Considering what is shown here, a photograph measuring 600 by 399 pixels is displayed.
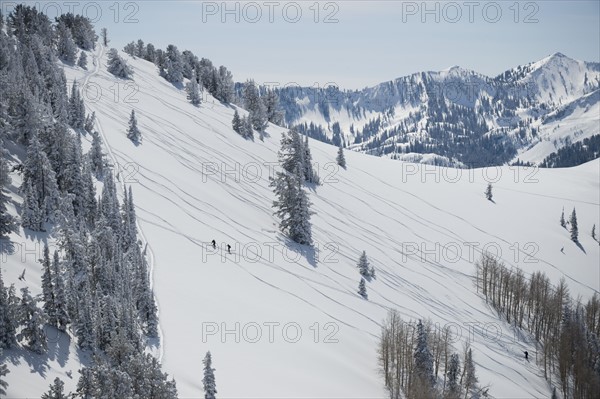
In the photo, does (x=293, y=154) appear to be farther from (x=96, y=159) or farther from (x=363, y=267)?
(x=96, y=159)

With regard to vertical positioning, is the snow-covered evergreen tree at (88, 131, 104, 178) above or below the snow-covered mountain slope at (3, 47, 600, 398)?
above

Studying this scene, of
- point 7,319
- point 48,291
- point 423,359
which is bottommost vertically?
point 423,359

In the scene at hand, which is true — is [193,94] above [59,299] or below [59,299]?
above

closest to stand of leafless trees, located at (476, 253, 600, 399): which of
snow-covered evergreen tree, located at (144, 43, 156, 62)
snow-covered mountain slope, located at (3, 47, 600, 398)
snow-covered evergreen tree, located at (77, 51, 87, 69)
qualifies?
snow-covered mountain slope, located at (3, 47, 600, 398)

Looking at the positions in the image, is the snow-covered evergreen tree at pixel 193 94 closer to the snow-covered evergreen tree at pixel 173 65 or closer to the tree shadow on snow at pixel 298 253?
the snow-covered evergreen tree at pixel 173 65

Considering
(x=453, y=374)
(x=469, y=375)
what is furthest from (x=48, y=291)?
(x=469, y=375)

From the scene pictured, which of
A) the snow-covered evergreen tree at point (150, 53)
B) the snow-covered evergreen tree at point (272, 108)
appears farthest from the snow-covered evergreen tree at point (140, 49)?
the snow-covered evergreen tree at point (272, 108)

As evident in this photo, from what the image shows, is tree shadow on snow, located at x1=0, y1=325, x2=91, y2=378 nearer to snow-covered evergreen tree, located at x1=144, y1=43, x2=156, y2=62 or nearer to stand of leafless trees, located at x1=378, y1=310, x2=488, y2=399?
stand of leafless trees, located at x1=378, y1=310, x2=488, y2=399

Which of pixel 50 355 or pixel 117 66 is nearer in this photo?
pixel 50 355
